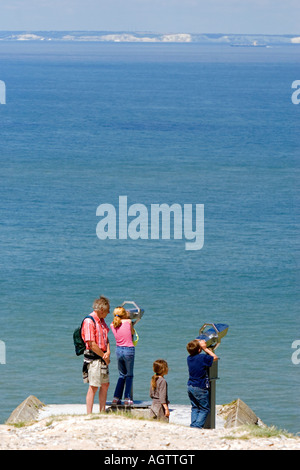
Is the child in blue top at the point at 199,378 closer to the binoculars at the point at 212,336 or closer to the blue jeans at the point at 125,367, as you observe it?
the binoculars at the point at 212,336

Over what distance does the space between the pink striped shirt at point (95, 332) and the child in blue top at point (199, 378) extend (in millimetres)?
1014

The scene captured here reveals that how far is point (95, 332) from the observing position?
35.4 feet

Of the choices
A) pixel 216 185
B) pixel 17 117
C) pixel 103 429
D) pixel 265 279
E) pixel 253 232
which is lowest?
pixel 103 429

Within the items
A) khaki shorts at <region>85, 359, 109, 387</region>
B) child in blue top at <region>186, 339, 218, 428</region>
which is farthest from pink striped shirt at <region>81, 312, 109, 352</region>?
child in blue top at <region>186, 339, 218, 428</region>

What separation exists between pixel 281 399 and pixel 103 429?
13360 millimetres

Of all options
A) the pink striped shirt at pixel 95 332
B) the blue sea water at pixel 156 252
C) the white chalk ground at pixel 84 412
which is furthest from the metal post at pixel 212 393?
the blue sea water at pixel 156 252

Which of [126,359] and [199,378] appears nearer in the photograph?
[199,378]

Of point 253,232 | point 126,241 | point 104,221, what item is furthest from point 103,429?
point 104,221

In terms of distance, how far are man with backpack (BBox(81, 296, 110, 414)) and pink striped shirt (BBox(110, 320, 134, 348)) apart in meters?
0.37

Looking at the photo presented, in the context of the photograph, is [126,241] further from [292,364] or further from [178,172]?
[178,172]

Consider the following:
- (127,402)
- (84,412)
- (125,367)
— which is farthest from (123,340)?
(84,412)

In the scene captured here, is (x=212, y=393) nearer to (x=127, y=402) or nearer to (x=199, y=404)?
(x=199, y=404)

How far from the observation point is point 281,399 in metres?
22.4

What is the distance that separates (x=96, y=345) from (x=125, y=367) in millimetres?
957
